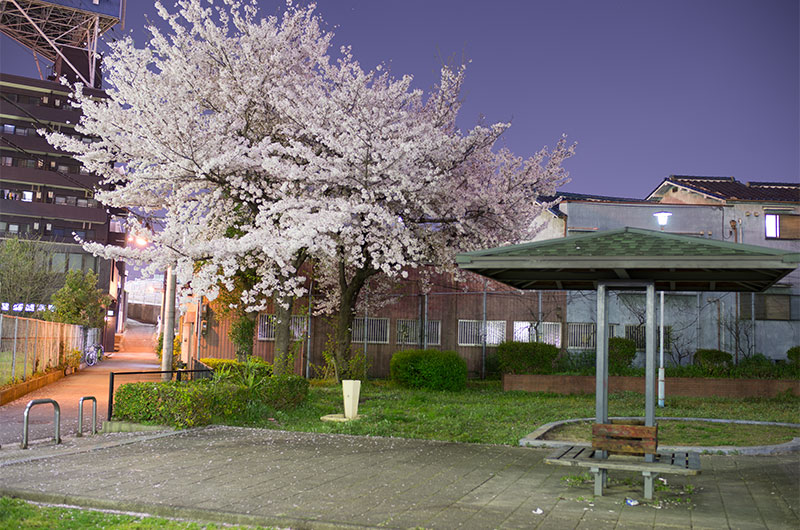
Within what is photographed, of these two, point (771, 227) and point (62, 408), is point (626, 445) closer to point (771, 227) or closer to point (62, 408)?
point (62, 408)

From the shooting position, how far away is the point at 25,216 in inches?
2566

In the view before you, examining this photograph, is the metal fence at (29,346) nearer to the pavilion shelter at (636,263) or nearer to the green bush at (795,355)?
the pavilion shelter at (636,263)

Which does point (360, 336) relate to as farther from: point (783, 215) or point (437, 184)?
point (783, 215)

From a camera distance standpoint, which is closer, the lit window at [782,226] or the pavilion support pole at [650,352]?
the pavilion support pole at [650,352]

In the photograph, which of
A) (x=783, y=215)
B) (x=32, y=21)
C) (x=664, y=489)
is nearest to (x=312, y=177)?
(x=664, y=489)

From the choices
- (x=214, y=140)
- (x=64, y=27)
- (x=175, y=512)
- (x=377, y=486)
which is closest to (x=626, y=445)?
(x=377, y=486)

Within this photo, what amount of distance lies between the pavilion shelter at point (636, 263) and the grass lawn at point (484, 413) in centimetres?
371

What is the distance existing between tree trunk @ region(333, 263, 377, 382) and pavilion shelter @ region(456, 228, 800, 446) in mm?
12970

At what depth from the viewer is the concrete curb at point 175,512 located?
682 cm

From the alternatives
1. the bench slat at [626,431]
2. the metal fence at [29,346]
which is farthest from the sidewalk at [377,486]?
the metal fence at [29,346]

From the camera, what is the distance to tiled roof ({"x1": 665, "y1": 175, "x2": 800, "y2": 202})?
107 ft

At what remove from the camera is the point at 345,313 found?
2331 centimetres

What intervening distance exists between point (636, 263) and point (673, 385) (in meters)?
16.5

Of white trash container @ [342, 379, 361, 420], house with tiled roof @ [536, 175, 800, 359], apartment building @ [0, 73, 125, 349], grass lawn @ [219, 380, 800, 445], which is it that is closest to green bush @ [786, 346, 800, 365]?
house with tiled roof @ [536, 175, 800, 359]
